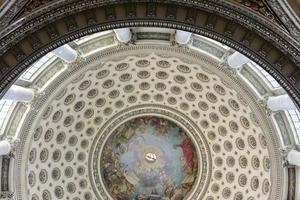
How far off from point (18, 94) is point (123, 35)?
6.61m

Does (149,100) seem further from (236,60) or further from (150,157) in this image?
(236,60)

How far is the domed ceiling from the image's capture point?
96.5 ft

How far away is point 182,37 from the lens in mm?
26625

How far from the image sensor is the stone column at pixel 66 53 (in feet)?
83.9

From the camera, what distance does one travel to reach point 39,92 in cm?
2795

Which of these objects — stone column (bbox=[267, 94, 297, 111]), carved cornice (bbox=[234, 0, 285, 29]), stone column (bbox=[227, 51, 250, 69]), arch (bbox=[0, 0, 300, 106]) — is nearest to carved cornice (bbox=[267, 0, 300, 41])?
carved cornice (bbox=[234, 0, 285, 29])

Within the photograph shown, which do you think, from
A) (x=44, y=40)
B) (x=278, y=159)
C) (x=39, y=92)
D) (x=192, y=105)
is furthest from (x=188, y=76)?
(x=44, y=40)

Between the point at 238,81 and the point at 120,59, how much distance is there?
7.50 meters

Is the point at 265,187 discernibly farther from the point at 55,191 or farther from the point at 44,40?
the point at 44,40

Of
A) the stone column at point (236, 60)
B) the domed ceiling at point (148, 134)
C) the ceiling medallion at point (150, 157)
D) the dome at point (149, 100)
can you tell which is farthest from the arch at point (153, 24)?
the ceiling medallion at point (150, 157)

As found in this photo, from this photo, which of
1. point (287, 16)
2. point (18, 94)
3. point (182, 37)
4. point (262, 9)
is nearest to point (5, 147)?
point (18, 94)

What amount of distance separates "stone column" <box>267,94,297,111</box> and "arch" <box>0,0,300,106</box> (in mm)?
6293

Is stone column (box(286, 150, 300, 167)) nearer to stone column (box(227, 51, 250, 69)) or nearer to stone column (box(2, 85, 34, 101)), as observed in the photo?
stone column (box(227, 51, 250, 69))

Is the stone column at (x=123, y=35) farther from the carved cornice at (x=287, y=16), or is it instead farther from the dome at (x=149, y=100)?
the carved cornice at (x=287, y=16)
